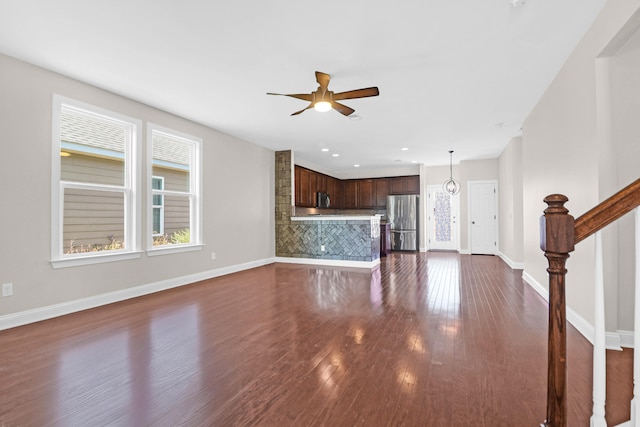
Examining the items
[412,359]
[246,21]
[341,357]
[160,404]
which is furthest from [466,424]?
[246,21]

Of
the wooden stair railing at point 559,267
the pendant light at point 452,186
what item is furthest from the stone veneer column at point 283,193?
the wooden stair railing at point 559,267

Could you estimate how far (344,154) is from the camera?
7855 mm

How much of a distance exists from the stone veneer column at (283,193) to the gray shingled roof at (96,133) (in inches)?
116

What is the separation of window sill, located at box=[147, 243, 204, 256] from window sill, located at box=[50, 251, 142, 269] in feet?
0.70

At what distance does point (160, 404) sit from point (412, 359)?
1708 millimetres

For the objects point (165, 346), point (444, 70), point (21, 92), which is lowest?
point (165, 346)

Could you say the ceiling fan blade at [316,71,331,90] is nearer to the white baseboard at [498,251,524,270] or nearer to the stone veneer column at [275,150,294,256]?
the stone veneer column at [275,150,294,256]

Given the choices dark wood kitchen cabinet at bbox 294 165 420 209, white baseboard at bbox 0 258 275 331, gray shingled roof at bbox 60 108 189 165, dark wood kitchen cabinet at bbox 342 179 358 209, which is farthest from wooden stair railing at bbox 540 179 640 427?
dark wood kitchen cabinet at bbox 342 179 358 209

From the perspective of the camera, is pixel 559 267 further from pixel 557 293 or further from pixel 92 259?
pixel 92 259

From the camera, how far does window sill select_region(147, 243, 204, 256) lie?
4601 millimetres

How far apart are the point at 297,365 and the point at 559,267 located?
1.80m

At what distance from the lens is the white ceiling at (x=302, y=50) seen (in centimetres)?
245

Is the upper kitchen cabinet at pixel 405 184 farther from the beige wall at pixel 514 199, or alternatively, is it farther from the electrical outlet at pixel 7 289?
the electrical outlet at pixel 7 289

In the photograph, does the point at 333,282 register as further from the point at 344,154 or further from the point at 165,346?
the point at 344,154
